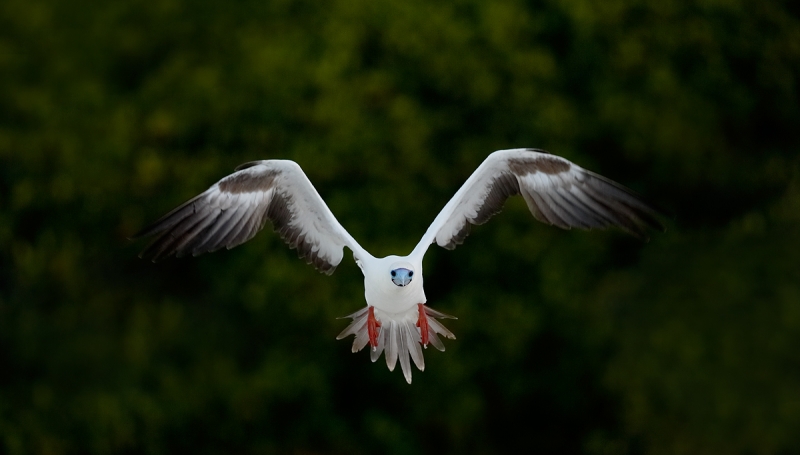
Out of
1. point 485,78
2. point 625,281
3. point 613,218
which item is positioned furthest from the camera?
point 485,78

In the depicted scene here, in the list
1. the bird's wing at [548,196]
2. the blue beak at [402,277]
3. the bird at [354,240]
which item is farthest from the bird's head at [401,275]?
the bird's wing at [548,196]

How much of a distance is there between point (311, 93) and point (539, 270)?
130 inches

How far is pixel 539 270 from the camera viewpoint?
1448cm

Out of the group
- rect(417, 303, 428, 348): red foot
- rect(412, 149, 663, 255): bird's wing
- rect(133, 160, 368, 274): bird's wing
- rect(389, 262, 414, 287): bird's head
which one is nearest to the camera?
rect(389, 262, 414, 287): bird's head

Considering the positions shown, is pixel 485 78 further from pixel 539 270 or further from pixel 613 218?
pixel 613 218

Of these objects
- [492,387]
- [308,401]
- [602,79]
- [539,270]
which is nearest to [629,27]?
[602,79]

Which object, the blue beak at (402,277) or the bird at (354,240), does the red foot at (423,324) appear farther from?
the blue beak at (402,277)

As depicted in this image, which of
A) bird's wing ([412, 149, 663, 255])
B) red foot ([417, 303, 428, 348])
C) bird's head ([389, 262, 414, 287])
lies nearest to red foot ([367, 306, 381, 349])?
red foot ([417, 303, 428, 348])

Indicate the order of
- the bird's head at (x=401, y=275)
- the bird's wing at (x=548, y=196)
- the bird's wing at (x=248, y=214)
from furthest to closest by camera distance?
the bird's wing at (x=548, y=196)
the bird's wing at (x=248, y=214)
the bird's head at (x=401, y=275)

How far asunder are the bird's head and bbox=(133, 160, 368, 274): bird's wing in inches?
16.8

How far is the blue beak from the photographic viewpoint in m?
6.66

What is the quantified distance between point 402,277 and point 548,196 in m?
1.40

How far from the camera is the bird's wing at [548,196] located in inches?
292

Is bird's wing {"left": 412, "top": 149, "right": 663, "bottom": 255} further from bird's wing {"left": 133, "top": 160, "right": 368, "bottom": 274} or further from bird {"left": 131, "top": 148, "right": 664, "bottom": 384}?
bird's wing {"left": 133, "top": 160, "right": 368, "bottom": 274}
